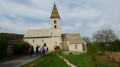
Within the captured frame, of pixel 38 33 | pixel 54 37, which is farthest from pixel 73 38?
pixel 38 33

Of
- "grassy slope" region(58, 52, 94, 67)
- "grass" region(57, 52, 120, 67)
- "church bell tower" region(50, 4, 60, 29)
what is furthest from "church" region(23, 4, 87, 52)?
"grass" region(57, 52, 120, 67)

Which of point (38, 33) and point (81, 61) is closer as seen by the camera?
point (81, 61)

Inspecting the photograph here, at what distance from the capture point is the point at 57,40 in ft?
156

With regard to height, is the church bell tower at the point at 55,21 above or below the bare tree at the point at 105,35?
above

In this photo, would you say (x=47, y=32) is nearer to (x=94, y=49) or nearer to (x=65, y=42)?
(x=65, y=42)

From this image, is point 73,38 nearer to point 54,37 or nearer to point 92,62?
point 54,37

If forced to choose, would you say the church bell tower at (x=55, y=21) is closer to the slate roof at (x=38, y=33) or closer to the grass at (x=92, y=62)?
the slate roof at (x=38, y=33)

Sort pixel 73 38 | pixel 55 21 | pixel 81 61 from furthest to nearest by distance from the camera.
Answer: pixel 55 21 → pixel 73 38 → pixel 81 61

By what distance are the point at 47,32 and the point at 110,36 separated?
87.1ft

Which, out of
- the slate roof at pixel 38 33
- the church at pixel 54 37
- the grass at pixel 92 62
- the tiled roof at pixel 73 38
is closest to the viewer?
the grass at pixel 92 62

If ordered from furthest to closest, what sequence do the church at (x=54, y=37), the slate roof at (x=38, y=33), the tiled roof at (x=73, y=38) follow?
1. the slate roof at (x=38, y=33)
2. the church at (x=54, y=37)
3. the tiled roof at (x=73, y=38)

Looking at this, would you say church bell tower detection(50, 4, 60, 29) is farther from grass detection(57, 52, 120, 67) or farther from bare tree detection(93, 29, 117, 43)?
grass detection(57, 52, 120, 67)

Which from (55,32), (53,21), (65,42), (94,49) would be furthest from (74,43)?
(94,49)

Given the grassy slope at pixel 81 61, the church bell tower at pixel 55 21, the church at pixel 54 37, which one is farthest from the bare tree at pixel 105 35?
the grassy slope at pixel 81 61
